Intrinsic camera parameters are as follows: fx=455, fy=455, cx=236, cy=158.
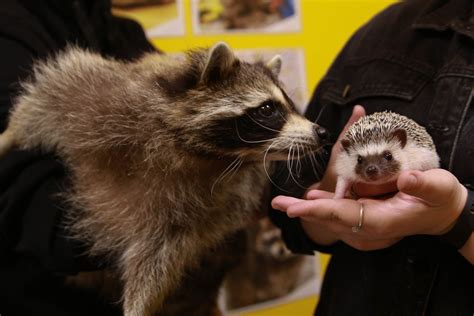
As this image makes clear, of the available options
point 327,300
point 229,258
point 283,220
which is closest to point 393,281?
point 327,300

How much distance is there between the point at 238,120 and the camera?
1.15 metres

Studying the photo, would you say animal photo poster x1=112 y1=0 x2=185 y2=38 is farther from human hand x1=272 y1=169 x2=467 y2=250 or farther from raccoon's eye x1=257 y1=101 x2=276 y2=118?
human hand x1=272 y1=169 x2=467 y2=250

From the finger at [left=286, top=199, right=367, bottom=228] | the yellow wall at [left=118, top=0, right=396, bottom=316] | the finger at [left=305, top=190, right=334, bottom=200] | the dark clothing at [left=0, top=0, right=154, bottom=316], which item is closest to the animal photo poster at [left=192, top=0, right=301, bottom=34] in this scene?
the yellow wall at [left=118, top=0, right=396, bottom=316]

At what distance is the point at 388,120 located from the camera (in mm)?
1083

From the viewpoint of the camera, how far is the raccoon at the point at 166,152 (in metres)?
1.15

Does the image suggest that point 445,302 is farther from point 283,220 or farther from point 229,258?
point 229,258

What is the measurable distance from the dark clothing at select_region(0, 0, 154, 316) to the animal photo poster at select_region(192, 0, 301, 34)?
353mm

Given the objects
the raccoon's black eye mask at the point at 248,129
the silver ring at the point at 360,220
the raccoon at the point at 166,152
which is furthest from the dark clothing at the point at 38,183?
the silver ring at the point at 360,220

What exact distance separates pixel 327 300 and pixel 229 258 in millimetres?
363

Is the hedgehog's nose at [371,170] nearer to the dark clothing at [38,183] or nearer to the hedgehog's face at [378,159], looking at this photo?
the hedgehog's face at [378,159]

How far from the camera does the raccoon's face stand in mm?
1128

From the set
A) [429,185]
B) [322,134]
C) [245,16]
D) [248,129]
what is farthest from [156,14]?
[429,185]

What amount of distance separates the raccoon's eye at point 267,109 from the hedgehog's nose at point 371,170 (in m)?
0.28

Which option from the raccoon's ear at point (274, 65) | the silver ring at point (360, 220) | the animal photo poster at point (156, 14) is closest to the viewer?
the silver ring at point (360, 220)
